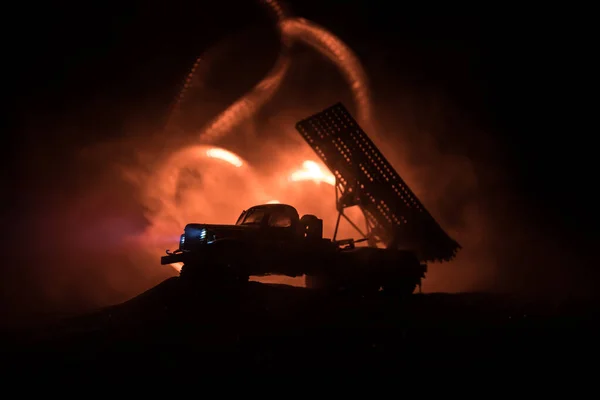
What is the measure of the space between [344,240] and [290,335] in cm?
627

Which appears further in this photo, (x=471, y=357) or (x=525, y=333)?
(x=525, y=333)

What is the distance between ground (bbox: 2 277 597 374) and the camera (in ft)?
21.3

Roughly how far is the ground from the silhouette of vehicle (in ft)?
Result: 2.92

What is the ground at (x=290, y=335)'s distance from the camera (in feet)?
21.3

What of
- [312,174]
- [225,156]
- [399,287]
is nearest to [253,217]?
[399,287]

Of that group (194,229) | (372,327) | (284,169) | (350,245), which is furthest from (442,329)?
(284,169)

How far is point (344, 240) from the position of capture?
13.8 metres

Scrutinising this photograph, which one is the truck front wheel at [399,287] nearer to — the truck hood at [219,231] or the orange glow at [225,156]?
the truck hood at [219,231]

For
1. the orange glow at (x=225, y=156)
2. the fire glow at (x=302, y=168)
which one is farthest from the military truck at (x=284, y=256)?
the orange glow at (x=225, y=156)

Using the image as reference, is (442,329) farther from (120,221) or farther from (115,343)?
(120,221)

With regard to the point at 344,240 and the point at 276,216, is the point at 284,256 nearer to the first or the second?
the point at 276,216

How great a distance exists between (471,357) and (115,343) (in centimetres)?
560

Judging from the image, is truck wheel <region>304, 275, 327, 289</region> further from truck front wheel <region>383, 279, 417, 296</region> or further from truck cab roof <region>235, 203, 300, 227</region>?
truck cab roof <region>235, 203, 300, 227</region>

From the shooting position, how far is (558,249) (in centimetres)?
2070
